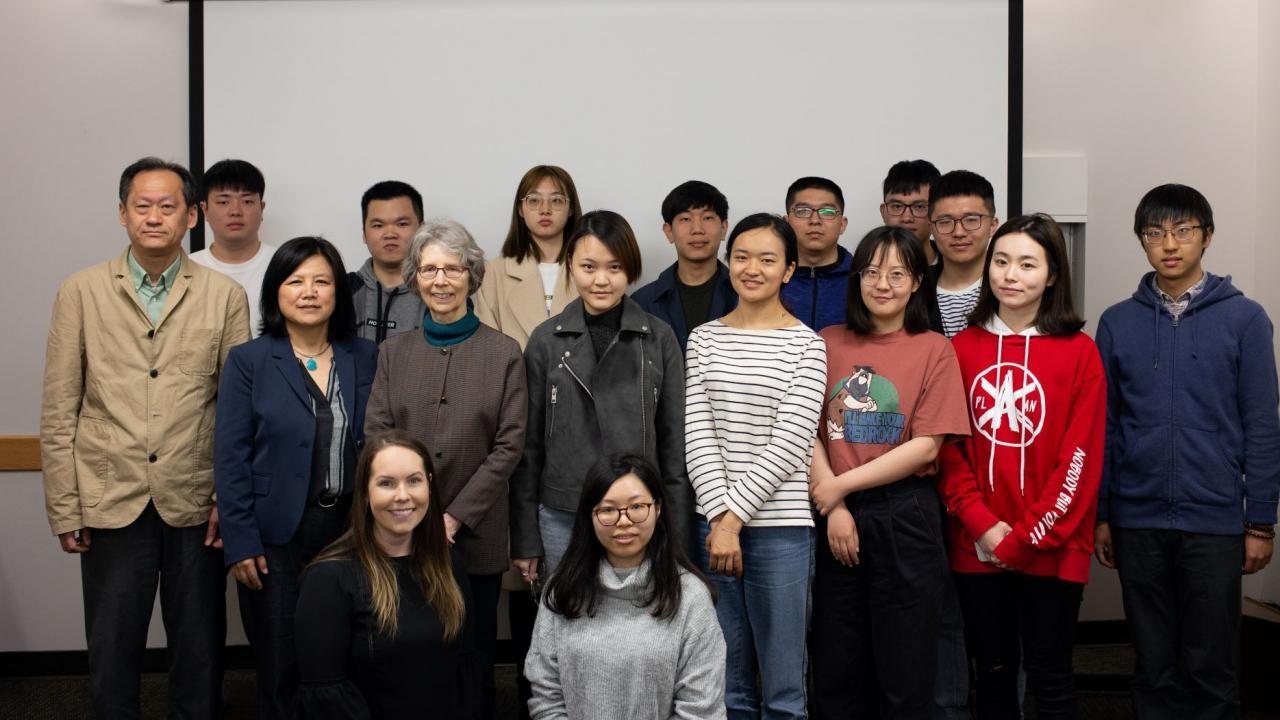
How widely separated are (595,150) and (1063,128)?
6.33 feet

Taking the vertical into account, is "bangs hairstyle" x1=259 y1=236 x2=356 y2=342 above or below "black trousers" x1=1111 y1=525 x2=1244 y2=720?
above

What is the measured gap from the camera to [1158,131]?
391 centimetres

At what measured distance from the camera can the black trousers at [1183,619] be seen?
8.24 ft

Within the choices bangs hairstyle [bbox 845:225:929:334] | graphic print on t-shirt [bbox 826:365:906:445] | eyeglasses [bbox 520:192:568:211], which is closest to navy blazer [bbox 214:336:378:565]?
eyeglasses [bbox 520:192:568:211]

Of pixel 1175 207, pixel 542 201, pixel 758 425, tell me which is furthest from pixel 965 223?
pixel 542 201

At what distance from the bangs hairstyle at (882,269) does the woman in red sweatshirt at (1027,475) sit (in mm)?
178

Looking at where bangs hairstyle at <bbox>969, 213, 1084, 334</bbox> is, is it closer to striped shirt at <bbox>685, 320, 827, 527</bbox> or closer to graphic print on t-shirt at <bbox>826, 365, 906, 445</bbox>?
graphic print on t-shirt at <bbox>826, 365, 906, 445</bbox>

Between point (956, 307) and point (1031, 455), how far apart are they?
577mm

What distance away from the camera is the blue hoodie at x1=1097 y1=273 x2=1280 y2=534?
2.53 meters

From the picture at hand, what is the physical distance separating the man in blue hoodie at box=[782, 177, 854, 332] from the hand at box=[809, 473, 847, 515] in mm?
680

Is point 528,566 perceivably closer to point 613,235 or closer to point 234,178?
point 613,235

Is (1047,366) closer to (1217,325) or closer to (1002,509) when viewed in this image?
(1002,509)

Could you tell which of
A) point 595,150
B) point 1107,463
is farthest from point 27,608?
point 1107,463

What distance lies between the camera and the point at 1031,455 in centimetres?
243
